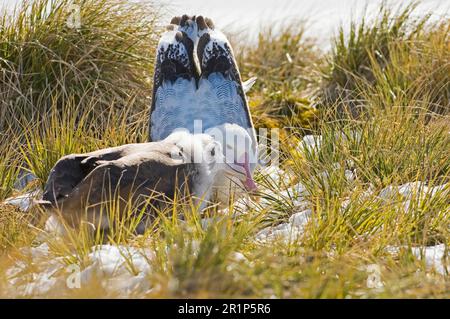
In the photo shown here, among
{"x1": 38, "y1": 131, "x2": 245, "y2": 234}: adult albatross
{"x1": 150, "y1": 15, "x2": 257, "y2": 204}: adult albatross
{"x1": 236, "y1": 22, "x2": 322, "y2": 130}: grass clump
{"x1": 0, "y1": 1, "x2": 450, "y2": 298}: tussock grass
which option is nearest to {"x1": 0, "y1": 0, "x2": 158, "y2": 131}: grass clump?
{"x1": 0, "y1": 1, "x2": 450, "y2": 298}: tussock grass

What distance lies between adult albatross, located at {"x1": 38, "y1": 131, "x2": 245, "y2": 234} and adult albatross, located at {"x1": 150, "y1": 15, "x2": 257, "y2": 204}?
93 centimetres

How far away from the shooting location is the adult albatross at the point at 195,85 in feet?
21.1

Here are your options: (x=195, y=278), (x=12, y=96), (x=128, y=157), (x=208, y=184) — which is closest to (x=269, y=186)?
(x=208, y=184)

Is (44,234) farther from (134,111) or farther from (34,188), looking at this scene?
(134,111)

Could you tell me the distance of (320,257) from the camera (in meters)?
4.11

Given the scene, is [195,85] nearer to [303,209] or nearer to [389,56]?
[303,209]

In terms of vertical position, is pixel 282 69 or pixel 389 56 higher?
pixel 389 56

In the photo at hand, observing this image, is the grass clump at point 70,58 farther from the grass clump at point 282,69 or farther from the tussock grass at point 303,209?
the grass clump at point 282,69

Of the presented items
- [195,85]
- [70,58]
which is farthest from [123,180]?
[70,58]

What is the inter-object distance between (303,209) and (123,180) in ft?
3.61

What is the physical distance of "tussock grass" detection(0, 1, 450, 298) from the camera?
12.3 ft

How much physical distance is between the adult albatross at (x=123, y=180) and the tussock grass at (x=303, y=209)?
3.2 inches

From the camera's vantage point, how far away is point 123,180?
4.75 meters

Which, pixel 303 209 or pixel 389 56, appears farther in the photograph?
pixel 389 56
